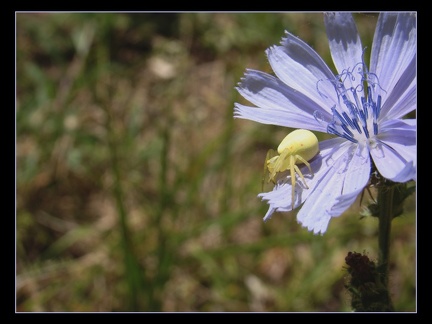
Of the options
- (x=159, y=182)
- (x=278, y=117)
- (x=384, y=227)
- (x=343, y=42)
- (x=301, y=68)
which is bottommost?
(x=384, y=227)

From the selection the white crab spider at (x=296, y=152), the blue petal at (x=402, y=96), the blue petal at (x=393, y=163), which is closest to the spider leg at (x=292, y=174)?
the white crab spider at (x=296, y=152)

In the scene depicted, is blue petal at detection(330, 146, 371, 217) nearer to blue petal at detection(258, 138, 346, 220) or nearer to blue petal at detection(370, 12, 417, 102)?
blue petal at detection(258, 138, 346, 220)

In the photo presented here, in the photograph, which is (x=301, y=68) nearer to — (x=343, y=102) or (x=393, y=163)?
(x=343, y=102)

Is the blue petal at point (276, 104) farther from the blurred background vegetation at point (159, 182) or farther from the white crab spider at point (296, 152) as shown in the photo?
the blurred background vegetation at point (159, 182)

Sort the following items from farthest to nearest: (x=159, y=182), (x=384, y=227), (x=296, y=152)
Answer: (x=159, y=182), (x=384, y=227), (x=296, y=152)

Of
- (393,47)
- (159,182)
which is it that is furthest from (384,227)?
(159,182)
